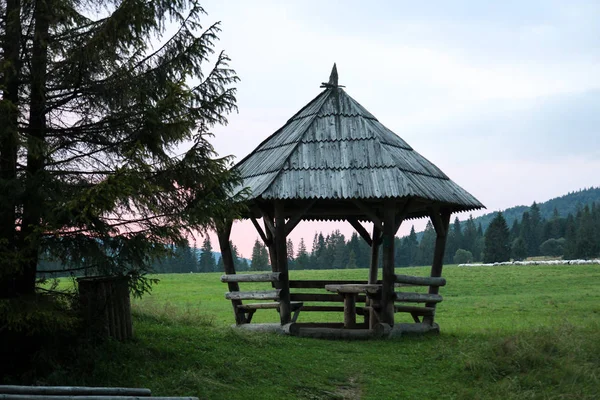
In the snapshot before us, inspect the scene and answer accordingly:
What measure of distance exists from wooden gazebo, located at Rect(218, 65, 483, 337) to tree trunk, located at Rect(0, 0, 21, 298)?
17.0 feet

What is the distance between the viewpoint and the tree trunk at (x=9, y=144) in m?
7.32

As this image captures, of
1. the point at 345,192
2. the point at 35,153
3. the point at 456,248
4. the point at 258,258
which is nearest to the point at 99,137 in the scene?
the point at 35,153

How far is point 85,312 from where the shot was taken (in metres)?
8.56

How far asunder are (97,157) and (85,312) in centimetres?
206

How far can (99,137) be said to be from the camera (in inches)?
346

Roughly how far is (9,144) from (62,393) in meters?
3.00

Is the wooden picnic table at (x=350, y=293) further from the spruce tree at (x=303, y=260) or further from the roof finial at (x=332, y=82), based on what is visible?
the spruce tree at (x=303, y=260)

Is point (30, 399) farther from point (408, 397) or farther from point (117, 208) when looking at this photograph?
point (408, 397)

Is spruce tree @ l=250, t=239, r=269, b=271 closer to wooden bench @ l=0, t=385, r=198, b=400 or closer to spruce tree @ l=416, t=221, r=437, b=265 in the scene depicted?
spruce tree @ l=416, t=221, r=437, b=265

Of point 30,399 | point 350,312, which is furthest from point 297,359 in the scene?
point 30,399

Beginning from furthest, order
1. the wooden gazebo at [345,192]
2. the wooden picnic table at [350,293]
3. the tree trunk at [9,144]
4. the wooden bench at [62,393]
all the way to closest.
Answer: the wooden picnic table at [350,293] < the wooden gazebo at [345,192] < the tree trunk at [9,144] < the wooden bench at [62,393]

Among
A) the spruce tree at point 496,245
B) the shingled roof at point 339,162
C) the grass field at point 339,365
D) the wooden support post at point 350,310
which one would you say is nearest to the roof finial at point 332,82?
the shingled roof at point 339,162

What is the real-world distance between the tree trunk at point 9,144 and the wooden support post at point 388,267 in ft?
25.9

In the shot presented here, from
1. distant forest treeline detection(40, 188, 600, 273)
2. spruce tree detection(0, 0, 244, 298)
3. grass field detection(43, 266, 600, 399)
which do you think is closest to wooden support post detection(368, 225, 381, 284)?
grass field detection(43, 266, 600, 399)
